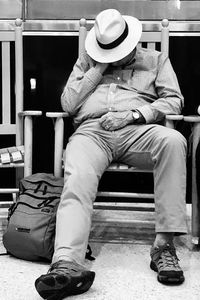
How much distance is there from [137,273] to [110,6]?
1.93 m

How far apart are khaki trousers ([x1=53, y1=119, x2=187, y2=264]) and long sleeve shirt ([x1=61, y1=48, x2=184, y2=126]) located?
0.10 metres

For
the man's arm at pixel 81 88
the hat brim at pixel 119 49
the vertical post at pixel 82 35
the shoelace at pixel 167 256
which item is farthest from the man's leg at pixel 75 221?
the vertical post at pixel 82 35

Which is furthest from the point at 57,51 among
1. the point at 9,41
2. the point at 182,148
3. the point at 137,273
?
the point at 137,273

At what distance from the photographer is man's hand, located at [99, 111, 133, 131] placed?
2.54 metres

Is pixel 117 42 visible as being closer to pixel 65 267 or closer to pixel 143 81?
pixel 143 81

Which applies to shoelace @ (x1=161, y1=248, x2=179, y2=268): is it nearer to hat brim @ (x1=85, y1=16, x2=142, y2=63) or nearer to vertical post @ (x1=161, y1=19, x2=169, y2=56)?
hat brim @ (x1=85, y1=16, x2=142, y2=63)

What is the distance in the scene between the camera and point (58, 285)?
6.23ft

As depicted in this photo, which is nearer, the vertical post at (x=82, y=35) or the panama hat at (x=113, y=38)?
the panama hat at (x=113, y=38)

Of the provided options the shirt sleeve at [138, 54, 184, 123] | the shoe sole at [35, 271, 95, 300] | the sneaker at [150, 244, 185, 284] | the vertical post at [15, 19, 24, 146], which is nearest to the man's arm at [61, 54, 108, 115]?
the shirt sleeve at [138, 54, 184, 123]

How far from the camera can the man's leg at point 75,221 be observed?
1912 millimetres

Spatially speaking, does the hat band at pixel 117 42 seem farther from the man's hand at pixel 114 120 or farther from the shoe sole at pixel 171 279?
the shoe sole at pixel 171 279

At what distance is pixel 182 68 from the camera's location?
3.29 metres

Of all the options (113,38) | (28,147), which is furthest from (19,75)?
(113,38)

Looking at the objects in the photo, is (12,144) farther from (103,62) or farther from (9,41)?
(103,62)
